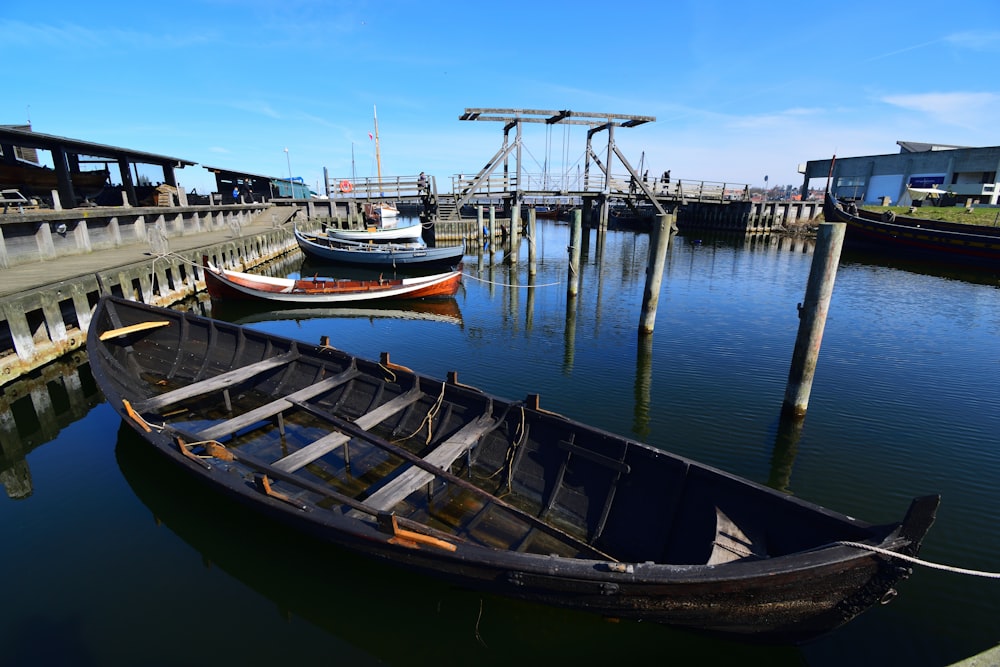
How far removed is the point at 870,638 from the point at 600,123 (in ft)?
116

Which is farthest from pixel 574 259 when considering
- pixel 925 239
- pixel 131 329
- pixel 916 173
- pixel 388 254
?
pixel 916 173

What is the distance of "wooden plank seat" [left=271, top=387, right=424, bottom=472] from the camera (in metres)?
6.88

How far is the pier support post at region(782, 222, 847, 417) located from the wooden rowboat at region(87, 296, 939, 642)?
6.33 m

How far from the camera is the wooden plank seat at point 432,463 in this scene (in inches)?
234

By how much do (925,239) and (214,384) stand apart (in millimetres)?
46141

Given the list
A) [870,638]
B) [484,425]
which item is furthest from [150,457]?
[870,638]

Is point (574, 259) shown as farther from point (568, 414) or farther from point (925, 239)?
point (925, 239)

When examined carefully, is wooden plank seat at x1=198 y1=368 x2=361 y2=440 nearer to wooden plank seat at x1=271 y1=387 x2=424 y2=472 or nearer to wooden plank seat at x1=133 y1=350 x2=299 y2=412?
wooden plank seat at x1=133 y1=350 x2=299 y2=412

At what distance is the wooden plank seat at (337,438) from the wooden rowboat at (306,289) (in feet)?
43.9

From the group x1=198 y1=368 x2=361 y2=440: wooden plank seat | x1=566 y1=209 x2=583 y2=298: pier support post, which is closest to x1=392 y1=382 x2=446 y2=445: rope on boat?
x1=198 y1=368 x2=361 y2=440: wooden plank seat

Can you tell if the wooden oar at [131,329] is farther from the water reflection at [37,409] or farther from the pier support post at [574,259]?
the pier support post at [574,259]

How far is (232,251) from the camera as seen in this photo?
27219mm

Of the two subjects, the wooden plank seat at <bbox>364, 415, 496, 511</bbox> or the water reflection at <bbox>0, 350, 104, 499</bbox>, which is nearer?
the wooden plank seat at <bbox>364, 415, 496, 511</bbox>

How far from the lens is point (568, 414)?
10914 millimetres
